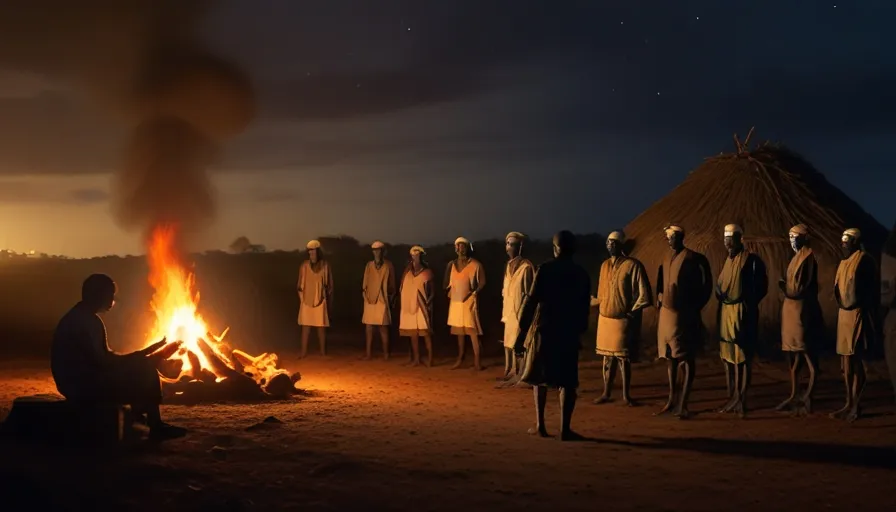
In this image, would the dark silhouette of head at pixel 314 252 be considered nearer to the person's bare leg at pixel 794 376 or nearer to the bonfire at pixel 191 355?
the bonfire at pixel 191 355

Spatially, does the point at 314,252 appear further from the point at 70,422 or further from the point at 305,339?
the point at 70,422

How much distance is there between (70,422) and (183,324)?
4.51 metres

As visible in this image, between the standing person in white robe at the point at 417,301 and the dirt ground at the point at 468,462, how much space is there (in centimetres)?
399

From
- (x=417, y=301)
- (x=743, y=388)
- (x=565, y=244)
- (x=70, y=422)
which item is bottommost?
(x=70, y=422)

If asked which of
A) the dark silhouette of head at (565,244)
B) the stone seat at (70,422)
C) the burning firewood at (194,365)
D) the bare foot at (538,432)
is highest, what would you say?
the dark silhouette of head at (565,244)

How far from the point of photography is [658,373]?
14.2m

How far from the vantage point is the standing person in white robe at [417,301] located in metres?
15.2

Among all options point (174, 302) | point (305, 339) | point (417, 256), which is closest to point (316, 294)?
point (305, 339)

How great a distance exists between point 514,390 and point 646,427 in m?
3.21

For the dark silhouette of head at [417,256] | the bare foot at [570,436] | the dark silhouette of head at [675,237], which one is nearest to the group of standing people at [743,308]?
the dark silhouette of head at [675,237]

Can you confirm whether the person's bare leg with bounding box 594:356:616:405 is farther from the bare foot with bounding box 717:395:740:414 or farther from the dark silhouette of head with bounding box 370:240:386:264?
the dark silhouette of head with bounding box 370:240:386:264

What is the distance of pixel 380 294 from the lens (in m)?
15.7

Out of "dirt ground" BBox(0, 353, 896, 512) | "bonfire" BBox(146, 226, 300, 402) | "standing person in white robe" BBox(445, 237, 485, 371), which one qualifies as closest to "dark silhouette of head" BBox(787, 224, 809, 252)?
"dirt ground" BBox(0, 353, 896, 512)

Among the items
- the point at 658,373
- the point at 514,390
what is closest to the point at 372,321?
the point at 514,390
